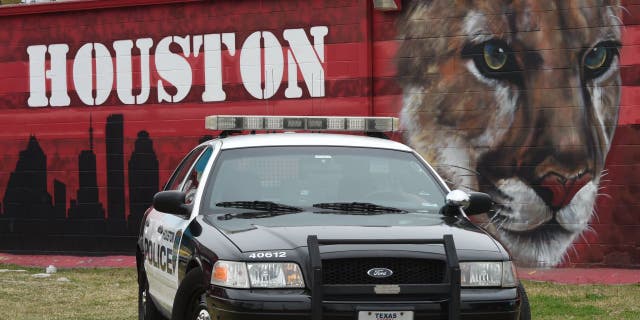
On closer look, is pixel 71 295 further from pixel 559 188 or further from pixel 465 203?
pixel 465 203

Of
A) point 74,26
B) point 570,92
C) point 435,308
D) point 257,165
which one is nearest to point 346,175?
point 257,165

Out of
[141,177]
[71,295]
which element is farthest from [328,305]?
[141,177]

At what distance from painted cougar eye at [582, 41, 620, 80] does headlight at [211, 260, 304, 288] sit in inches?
389

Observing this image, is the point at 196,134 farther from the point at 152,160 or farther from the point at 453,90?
the point at 453,90

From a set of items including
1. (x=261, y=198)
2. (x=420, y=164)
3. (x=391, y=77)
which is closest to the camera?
(x=261, y=198)

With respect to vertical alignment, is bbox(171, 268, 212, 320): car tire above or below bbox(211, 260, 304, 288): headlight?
below

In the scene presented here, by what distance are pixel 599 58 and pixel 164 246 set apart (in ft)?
28.4

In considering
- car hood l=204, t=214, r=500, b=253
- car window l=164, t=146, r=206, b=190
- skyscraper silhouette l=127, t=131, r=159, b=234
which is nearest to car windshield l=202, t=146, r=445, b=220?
car hood l=204, t=214, r=500, b=253

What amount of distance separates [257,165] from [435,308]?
6.60 feet

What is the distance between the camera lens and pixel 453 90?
1630 cm

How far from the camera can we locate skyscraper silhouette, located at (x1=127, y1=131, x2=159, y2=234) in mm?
18172

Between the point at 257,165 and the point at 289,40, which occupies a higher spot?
the point at 289,40

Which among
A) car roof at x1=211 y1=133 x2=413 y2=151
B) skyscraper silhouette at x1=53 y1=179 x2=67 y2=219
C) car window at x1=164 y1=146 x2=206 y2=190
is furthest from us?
skyscraper silhouette at x1=53 y1=179 x2=67 y2=219

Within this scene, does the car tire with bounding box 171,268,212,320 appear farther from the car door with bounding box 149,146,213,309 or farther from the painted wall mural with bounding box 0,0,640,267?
the painted wall mural with bounding box 0,0,640,267
